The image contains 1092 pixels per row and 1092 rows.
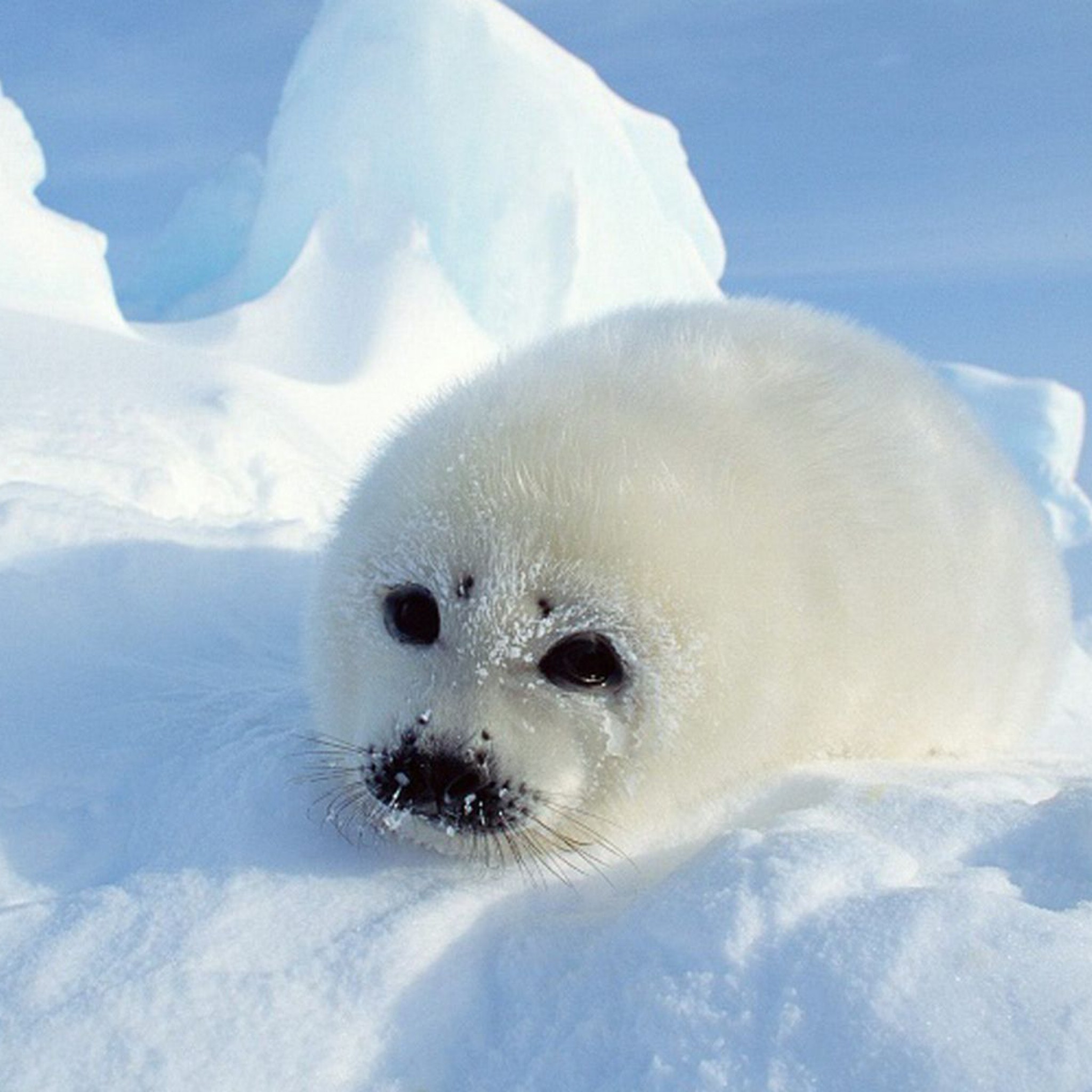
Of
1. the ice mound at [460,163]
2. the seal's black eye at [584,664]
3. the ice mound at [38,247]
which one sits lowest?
the seal's black eye at [584,664]

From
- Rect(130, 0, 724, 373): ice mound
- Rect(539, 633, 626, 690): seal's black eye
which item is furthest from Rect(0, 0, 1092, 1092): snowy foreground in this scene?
Rect(130, 0, 724, 373): ice mound

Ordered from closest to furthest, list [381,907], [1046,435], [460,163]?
[381,907], [460,163], [1046,435]

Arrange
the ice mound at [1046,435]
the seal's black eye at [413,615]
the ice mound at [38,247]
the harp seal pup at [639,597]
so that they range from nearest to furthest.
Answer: the harp seal pup at [639,597] < the seal's black eye at [413,615] < the ice mound at [38,247] < the ice mound at [1046,435]

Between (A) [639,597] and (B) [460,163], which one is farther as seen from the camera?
(B) [460,163]

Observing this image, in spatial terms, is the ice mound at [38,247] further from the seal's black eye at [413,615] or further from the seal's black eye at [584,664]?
the seal's black eye at [584,664]

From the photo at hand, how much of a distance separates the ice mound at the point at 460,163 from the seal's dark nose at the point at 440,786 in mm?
9645

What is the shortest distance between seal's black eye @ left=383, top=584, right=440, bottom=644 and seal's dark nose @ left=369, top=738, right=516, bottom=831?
0.26 m

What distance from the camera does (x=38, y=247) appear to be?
9.52 m

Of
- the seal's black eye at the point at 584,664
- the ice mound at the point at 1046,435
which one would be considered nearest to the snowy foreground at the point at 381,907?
the seal's black eye at the point at 584,664

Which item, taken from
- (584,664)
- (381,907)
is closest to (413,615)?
(584,664)

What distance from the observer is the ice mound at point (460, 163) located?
478 inches

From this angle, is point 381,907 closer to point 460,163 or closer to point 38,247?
point 38,247

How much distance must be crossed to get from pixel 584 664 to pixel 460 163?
11.1 m

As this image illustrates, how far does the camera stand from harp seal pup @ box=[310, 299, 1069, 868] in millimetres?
2109
